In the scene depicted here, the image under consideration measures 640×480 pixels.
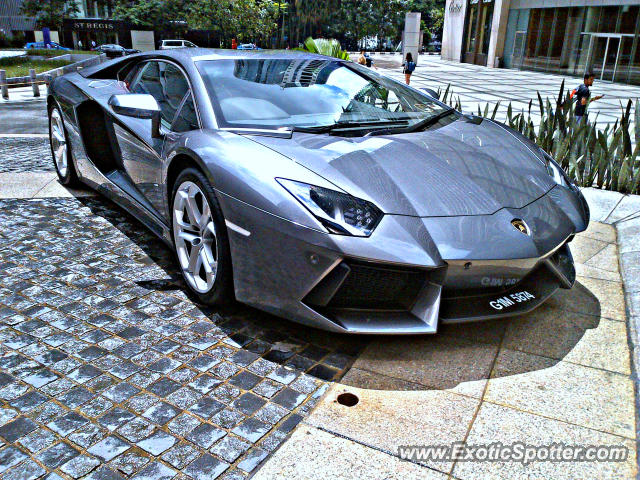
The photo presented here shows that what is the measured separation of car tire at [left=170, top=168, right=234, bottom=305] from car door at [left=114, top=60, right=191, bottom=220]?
293 mm

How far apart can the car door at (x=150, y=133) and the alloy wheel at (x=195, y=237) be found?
279mm

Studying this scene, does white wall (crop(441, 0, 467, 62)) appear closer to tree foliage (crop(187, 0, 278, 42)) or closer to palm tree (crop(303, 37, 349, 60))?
tree foliage (crop(187, 0, 278, 42))

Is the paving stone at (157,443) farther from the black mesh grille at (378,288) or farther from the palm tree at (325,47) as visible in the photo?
the palm tree at (325,47)

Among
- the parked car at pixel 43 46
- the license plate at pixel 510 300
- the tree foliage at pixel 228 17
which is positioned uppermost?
the tree foliage at pixel 228 17

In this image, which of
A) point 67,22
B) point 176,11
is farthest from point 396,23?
point 67,22

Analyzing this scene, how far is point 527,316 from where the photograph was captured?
10.0 ft

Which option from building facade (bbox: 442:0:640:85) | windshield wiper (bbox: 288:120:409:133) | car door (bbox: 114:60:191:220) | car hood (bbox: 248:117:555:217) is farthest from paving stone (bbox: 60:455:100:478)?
building facade (bbox: 442:0:640:85)

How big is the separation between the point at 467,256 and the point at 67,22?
51.8 m

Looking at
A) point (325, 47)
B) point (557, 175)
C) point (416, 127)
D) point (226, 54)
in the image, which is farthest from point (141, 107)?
point (325, 47)


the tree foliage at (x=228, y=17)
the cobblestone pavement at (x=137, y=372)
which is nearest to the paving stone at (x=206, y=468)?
the cobblestone pavement at (x=137, y=372)

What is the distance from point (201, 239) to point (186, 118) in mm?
762

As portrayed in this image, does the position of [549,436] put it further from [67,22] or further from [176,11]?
[67,22]

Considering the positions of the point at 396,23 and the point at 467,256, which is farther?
the point at 396,23

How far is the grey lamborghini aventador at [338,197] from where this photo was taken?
97.0 inches
